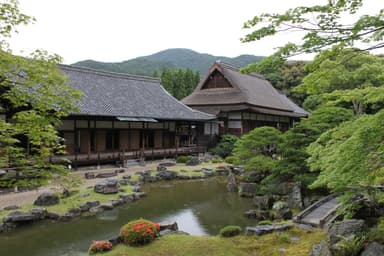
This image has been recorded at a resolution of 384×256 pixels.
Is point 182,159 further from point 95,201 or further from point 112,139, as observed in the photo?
point 95,201

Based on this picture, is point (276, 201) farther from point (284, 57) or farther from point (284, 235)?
point (284, 57)

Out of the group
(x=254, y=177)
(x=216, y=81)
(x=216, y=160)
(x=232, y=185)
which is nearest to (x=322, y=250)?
(x=254, y=177)

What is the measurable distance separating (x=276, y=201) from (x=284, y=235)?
452 cm

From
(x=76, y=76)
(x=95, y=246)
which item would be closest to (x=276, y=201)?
(x=95, y=246)

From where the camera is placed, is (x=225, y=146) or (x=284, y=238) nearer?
(x=284, y=238)

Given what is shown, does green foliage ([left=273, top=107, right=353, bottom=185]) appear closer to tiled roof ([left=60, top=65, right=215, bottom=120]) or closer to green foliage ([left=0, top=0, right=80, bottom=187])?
green foliage ([left=0, top=0, right=80, bottom=187])

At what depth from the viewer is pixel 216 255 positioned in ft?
24.7

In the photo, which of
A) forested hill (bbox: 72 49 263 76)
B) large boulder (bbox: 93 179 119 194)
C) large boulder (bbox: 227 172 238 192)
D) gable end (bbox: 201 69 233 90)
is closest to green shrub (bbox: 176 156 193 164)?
large boulder (bbox: 227 172 238 192)

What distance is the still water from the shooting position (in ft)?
30.2

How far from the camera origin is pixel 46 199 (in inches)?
474

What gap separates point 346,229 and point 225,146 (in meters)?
21.1

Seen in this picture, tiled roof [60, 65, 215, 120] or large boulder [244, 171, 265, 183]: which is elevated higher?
tiled roof [60, 65, 215, 120]

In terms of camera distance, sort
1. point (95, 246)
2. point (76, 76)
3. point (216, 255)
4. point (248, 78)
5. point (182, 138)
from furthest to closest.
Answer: point (248, 78) → point (182, 138) → point (76, 76) → point (95, 246) → point (216, 255)

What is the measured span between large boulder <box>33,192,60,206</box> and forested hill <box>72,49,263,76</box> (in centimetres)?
7470
